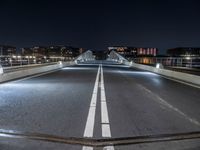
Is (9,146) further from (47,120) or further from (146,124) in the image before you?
(146,124)

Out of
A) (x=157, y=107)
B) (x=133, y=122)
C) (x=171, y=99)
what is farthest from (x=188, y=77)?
(x=133, y=122)

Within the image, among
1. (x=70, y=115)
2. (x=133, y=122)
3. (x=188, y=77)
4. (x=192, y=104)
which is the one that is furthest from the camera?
(x=188, y=77)

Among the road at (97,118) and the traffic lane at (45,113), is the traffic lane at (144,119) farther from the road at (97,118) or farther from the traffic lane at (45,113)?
the traffic lane at (45,113)

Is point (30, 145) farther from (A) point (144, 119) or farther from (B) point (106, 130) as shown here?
(A) point (144, 119)

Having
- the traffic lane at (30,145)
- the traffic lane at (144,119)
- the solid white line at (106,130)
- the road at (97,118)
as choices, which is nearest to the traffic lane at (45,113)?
the road at (97,118)

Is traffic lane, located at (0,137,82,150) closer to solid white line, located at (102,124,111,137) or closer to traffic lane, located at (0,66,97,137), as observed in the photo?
traffic lane, located at (0,66,97,137)

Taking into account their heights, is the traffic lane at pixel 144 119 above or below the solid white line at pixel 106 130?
below

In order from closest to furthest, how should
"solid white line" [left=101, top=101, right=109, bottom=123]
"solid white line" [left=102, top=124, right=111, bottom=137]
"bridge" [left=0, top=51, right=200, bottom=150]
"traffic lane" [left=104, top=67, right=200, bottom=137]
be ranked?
"bridge" [left=0, top=51, right=200, bottom=150] → "solid white line" [left=102, top=124, right=111, bottom=137] → "traffic lane" [left=104, top=67, right=200, bottom=137] → "solid white line" [left=101, top=101, right=109, bottom=123]

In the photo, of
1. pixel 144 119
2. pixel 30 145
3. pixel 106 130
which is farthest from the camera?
pixel 144 119

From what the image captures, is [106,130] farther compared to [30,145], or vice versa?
[106,130]

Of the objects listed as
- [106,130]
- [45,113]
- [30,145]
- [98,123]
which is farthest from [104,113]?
[30,145]

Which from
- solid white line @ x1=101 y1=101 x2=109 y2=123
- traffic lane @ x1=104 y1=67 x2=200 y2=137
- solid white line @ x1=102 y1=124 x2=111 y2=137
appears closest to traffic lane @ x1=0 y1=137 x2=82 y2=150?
solid white line @ x1=102 y1=124 x2=111 y2=137

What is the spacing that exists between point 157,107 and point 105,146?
427cm

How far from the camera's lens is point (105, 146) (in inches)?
200
